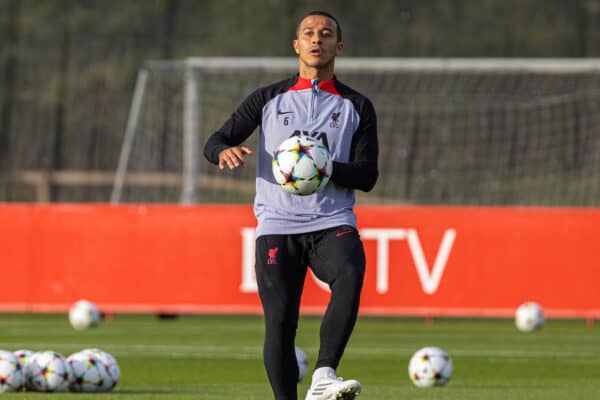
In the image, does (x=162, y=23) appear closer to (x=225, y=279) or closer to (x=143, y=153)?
(x=143, y=153)

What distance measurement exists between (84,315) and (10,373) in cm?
880

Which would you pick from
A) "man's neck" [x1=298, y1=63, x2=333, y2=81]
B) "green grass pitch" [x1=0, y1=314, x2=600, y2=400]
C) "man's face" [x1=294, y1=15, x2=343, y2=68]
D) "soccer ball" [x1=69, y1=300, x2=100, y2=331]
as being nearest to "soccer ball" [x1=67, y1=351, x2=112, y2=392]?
"green grass pitch" [x1=0, y1=314, x2=600, y2=400]

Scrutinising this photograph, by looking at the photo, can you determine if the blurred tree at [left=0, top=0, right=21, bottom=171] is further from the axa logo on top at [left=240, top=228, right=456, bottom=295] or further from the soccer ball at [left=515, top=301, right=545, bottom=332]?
the soccer ball at [left=515, top=301, right=545, bottom=332]

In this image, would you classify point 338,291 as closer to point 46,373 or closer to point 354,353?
point 46,373

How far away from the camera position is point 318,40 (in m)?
7.90

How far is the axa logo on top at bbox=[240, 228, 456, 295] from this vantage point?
20.1 m

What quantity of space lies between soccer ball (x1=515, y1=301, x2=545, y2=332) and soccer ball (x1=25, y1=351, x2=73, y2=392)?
969cm

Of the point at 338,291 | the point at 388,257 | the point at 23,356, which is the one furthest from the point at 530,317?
the point at 338,291

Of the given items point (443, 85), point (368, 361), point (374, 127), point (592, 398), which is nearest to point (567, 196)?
point (443, 85)

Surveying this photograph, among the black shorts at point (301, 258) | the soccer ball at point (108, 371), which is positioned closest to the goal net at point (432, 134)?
the soccer ball at point (108, 371)

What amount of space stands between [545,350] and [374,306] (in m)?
4.15

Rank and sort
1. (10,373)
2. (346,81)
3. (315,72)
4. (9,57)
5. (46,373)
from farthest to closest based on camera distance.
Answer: (9,57), (346,81), (46,373), (10,373), (315,72)

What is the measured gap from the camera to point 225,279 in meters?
20.6

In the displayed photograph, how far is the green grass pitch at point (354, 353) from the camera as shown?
11.1 metres
